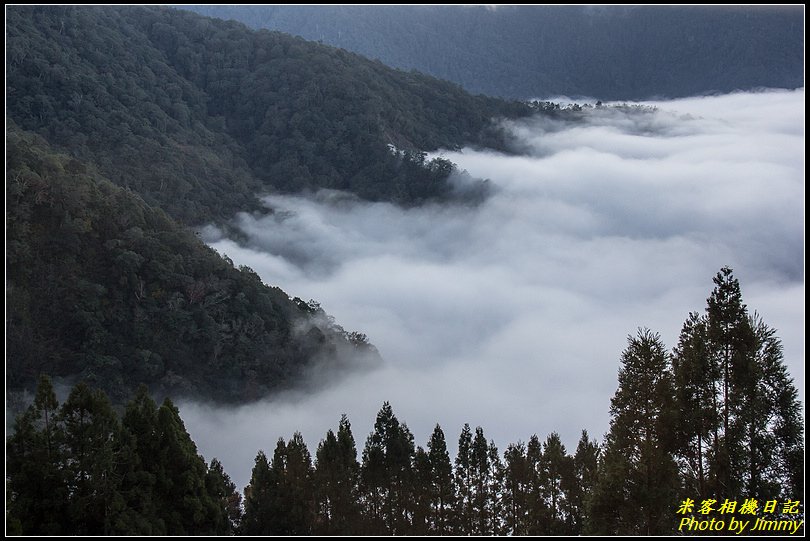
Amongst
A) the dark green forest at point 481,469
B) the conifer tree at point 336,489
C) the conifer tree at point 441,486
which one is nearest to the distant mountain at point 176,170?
the dark green forest at point 481,469

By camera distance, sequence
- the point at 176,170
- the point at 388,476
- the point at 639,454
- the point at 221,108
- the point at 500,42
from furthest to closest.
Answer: the point at 500,42 < the point at 221,108 < the point at 176,170 < the point at 388,476 < the point at 639,454

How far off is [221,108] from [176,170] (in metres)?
23.9

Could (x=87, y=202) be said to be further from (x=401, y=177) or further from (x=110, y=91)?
(x=401, y=177)

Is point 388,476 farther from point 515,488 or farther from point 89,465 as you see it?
point 89,465

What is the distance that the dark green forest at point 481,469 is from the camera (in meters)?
12.0

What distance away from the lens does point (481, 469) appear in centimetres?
2164

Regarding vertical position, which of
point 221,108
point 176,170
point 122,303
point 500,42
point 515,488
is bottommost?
point 515,488

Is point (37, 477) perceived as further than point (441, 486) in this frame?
No

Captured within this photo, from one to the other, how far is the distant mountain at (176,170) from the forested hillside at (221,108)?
0.20 m

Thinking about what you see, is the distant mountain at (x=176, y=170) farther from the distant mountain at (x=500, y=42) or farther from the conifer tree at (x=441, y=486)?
the distant mountain at (x=500, y=42)

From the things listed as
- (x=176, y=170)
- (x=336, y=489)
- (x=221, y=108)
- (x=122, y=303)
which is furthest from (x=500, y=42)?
(x=336, y=489)

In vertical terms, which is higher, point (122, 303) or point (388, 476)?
point (122, 303)

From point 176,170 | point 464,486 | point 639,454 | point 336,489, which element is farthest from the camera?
point 176,170

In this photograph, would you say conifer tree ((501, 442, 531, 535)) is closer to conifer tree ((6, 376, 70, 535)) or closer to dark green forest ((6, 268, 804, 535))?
dark green forest ((6, 268, 804, 535))
